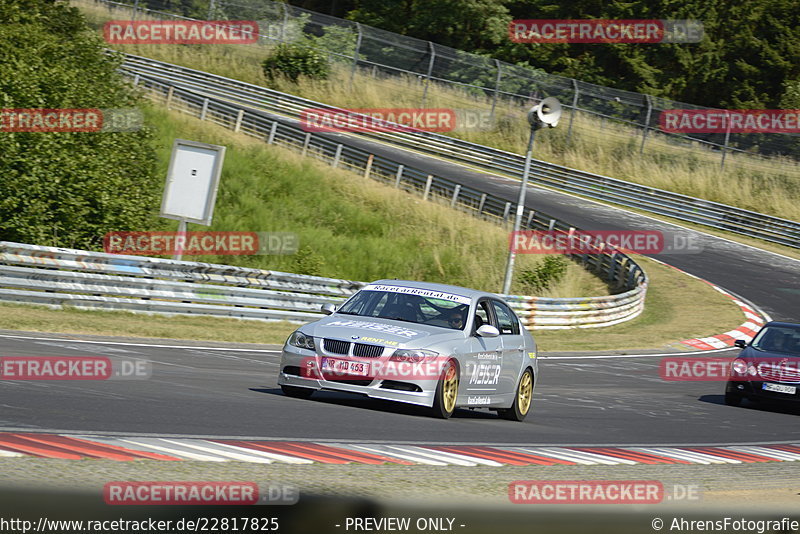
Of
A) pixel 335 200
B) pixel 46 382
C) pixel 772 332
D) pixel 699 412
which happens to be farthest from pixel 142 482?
pixel 335 200

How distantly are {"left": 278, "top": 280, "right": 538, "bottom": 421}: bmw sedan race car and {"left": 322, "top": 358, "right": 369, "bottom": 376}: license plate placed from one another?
0.01 meters

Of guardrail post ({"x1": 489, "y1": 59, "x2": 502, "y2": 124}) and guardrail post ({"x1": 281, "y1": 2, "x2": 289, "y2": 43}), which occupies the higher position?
guardrail post ({"x1": 281, "y1": 2, "x2": 289, "y2": 43})

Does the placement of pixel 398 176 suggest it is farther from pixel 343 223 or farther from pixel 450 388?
pixel 450 388

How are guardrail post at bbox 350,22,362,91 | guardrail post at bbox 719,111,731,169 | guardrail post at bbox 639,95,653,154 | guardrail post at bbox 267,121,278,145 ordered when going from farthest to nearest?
guardrail post at bbox 350,22,362,91, guardrail post at bbox 719,111,731,169, guardrail post at bbox 639,95,653,154, guardrail post at bbox 267,121,278,145

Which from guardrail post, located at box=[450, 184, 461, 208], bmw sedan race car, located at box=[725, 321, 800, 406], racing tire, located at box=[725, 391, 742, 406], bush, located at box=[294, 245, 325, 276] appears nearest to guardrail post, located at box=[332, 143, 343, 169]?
guardrail post, located at box=[450, 184, 461, 208]

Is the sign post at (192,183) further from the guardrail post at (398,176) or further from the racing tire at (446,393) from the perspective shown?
the guardrail post at (398,176)

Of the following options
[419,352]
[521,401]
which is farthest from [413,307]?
[521,401]

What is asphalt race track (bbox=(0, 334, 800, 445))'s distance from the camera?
351 inches

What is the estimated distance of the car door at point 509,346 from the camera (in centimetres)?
1241

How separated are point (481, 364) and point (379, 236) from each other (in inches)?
1003

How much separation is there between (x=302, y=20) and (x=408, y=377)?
46169 millimetres

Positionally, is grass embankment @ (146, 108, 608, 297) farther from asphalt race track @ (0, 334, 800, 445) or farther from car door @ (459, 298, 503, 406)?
car door @ (459, 298, 503, 406)

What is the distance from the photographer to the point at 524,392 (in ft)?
42.7

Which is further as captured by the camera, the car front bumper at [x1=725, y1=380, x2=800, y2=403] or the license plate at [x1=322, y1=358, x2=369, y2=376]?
the car front bumper at [x1=725, y1=380, x2=800, y2=403]
